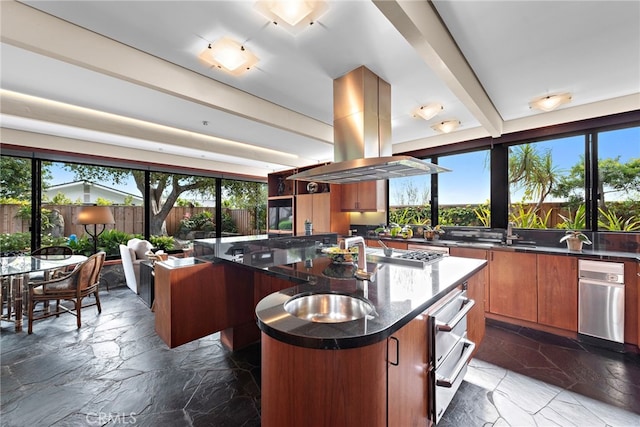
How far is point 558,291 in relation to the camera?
2875mm

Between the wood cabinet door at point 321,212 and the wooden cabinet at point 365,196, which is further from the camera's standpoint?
the wood cabinet door at point 321,212

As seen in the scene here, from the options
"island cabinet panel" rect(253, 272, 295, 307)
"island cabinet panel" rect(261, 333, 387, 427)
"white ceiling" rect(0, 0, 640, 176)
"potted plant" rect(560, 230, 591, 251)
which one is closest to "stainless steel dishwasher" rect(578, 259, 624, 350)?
"potted plant" rect(560, 230, 591, 251)

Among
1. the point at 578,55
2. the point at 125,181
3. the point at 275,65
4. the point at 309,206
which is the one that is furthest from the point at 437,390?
the point at 125,181

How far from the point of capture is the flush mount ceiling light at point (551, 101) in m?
2.78

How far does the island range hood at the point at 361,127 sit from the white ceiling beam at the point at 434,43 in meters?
0.61

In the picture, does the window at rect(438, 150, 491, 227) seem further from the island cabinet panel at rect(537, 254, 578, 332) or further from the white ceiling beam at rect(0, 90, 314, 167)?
the white ceiling beam at rect(0, 90, 314, 167)

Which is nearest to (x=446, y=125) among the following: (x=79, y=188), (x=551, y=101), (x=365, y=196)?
(x=551, y=101)

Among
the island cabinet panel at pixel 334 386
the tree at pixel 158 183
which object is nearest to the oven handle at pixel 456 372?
the island cabinet panel at pixel 334 386

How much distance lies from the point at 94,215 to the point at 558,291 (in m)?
6.47

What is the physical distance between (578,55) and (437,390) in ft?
9.18

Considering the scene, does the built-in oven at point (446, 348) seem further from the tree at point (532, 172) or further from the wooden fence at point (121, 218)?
the wooden fence at point (121, 218)

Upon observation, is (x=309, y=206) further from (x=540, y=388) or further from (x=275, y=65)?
(x=540, y=388)

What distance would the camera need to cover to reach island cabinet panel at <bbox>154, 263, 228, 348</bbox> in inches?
87.8

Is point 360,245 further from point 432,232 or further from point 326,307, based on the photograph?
point 432,232
